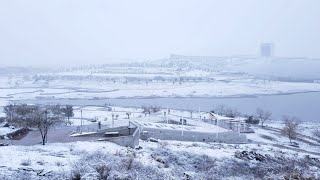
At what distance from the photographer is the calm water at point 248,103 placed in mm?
29556

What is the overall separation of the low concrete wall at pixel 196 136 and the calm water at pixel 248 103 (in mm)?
12220

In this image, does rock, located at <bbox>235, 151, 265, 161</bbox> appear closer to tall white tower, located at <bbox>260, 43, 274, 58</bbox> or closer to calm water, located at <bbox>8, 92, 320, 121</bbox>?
calm water, located at <bbox>8, 92, 320, 121</bbox>

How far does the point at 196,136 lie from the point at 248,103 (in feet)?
66.2

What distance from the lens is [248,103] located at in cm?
3412

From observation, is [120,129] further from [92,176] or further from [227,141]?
[92,176]

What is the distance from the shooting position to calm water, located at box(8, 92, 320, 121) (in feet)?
97.0

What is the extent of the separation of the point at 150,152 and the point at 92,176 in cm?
310

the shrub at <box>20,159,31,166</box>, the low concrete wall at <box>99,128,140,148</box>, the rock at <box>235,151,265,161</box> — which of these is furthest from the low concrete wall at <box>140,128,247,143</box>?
the shrub at <box>20,159,31,166</box>

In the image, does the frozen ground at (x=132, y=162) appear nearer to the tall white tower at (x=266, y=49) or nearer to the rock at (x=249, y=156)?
the rock at (x=249, y=156)

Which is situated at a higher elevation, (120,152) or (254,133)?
(120,152)

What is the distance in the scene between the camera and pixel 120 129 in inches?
508

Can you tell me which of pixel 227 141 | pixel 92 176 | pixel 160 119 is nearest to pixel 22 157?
pixel 92 176

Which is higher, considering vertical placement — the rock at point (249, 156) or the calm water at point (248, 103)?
the rock at point (249, 156)

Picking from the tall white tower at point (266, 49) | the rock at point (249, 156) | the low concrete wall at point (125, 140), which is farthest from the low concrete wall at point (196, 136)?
the tall white tower at point (266, 49)
